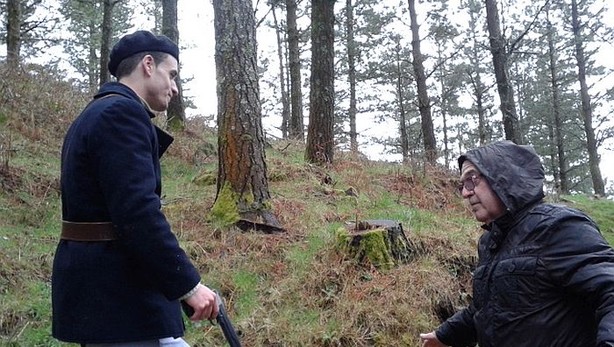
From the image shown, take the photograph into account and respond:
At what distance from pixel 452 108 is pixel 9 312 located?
2185 centimetres

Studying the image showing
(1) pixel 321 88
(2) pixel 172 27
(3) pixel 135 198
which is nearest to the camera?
(3) pixel 135 198

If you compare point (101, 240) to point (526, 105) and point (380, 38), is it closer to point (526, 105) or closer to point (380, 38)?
point (380, 38)

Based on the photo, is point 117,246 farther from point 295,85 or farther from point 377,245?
point 295,85

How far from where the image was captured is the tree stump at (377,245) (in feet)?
15.9

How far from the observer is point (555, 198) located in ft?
32.0

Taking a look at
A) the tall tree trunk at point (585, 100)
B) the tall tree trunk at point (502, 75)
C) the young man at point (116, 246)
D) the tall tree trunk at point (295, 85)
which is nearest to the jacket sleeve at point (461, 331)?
the young man at point (116, 246)

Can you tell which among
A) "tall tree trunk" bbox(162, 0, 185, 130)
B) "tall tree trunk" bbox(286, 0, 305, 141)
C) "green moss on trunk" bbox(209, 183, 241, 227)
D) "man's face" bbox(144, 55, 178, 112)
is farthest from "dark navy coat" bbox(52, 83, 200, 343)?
"tall tree trunk" bbox(286, 0, 305, 141)

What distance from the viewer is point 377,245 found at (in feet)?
16.0

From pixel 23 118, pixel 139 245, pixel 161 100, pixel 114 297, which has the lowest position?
pixel 114 297

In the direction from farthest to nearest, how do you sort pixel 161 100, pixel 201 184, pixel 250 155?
pixel 201 184
pixel 250 155
pixel 161 100

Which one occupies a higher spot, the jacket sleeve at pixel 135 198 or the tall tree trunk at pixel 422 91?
the tall tree trunk at pixel 422 91

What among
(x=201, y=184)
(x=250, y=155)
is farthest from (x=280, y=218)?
(x=201, y=184)

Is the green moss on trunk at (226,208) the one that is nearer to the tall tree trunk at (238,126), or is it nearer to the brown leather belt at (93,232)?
the tall tree trunk at (238,126)

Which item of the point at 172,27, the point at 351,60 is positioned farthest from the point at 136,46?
the point at 351,60
